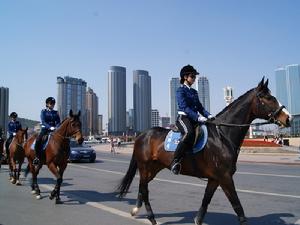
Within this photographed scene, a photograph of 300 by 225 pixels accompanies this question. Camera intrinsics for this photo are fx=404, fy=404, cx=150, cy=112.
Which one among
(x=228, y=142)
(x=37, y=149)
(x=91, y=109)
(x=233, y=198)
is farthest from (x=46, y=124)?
(x=91, y=109)

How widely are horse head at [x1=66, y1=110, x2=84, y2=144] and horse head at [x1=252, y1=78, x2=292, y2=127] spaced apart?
5185mm

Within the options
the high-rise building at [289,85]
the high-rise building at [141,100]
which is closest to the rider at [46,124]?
the high-rise building at [289,85]

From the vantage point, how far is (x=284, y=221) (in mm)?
8070

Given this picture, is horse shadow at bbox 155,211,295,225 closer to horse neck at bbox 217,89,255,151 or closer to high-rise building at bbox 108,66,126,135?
horse neck at bbox 217,89,255,151

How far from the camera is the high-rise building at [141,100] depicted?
565ft

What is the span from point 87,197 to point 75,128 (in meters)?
2.16

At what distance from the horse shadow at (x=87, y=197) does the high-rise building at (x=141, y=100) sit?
152 m

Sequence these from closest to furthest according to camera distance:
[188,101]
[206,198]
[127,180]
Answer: [206,198] < [188,101] < [127,180]

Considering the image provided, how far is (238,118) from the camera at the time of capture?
24.3 feet

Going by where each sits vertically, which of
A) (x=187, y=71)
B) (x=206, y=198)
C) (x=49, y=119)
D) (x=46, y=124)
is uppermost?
(x=187, y=71)

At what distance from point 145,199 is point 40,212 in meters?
2.56

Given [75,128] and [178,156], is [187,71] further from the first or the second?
[75,128]

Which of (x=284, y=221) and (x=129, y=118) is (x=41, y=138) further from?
(x=129, y=118)

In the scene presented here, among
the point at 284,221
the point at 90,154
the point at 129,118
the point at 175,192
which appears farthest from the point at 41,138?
the point at 129,118
